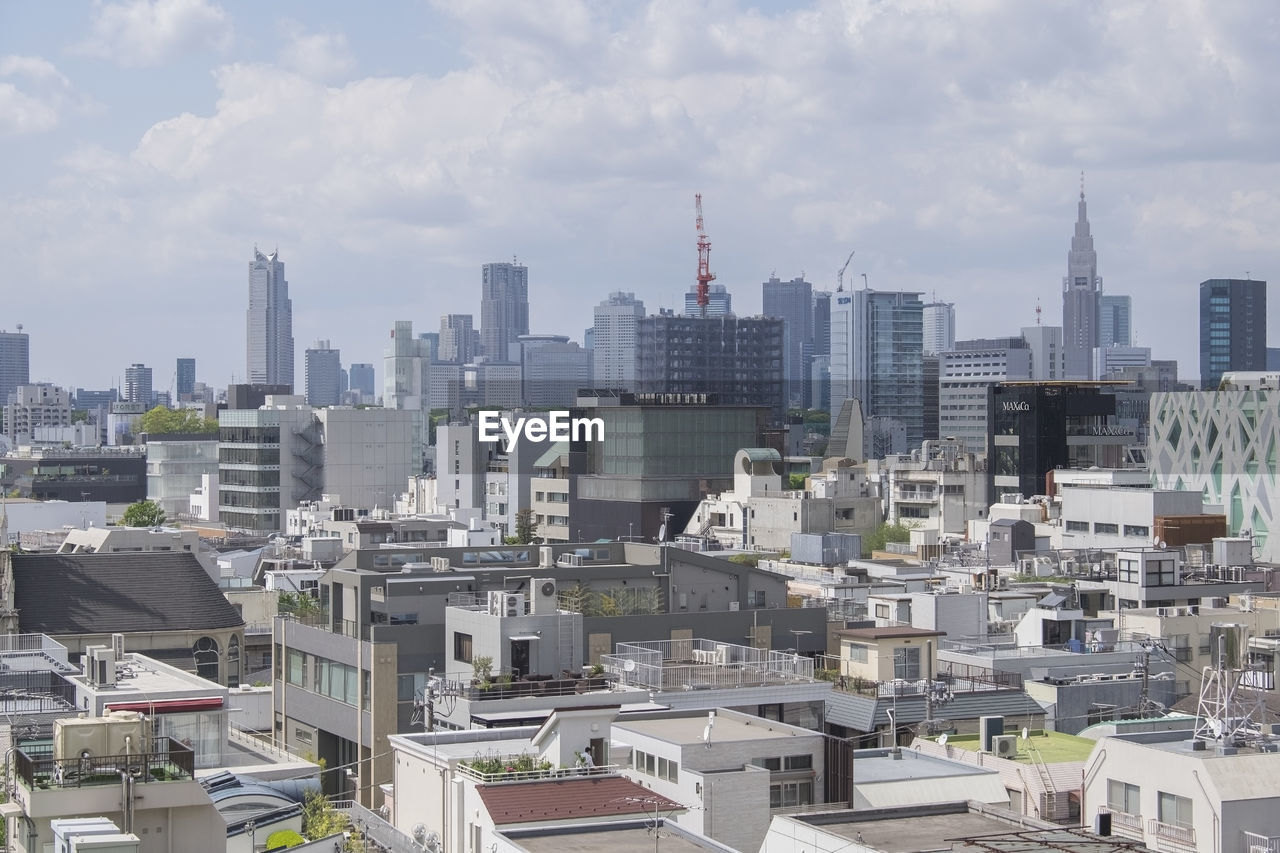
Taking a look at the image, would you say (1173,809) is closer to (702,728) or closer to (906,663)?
(702,728)

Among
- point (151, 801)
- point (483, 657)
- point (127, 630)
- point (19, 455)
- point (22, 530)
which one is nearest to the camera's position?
point (151, 801)

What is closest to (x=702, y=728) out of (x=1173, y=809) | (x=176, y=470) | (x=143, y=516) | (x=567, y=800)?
(x=567, y=800)

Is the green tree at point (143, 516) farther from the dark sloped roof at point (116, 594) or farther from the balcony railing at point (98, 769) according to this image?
the balcony railing at point (98, 769)

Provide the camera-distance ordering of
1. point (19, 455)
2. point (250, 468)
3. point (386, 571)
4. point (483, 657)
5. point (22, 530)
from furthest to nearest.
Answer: point (19, 455) < point (250, 468) < point (22, 530) < point (386, 571) < point (483, 657)

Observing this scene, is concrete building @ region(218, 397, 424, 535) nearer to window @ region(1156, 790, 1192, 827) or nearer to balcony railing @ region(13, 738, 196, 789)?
window @ region(1156, 790, 1192, 827)

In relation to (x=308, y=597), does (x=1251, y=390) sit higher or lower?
higher

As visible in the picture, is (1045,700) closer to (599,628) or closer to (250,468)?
(599,628)

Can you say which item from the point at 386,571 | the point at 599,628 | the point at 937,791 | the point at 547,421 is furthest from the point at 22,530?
the point at 937,791
